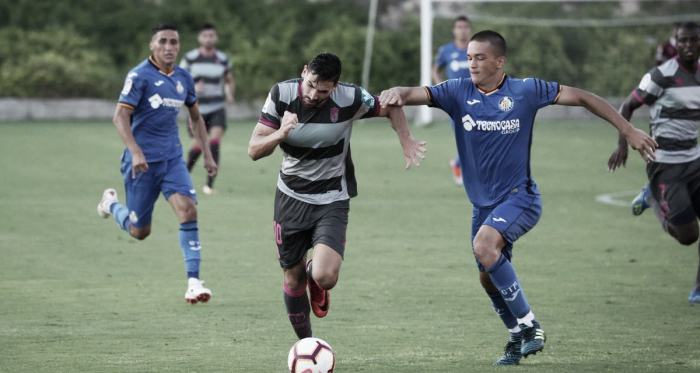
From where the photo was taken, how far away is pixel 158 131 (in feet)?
29.8

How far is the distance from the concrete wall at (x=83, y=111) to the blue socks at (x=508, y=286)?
20947 mm

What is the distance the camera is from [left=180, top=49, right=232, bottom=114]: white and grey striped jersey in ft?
53.4

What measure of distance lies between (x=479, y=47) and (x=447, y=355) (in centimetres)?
196

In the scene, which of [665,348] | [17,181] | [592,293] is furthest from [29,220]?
[665,348]

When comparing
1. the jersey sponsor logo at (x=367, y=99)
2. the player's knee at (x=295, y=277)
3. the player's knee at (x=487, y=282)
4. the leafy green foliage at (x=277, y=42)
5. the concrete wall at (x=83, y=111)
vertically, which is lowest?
the concrete wall at (x=83, y=111)

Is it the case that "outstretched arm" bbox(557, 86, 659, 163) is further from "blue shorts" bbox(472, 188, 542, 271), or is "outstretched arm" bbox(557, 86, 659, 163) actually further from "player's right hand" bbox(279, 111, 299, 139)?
"player's right hand" bbox(279, 111, 299, 139)

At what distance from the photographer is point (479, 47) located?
6.66 metres

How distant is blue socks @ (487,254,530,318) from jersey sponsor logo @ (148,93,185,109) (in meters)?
3.79

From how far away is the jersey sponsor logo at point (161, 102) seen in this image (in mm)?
8969

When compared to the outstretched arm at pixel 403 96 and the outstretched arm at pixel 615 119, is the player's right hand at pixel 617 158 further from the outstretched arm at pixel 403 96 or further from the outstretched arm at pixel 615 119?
the outstretched arm at pixel 403 96

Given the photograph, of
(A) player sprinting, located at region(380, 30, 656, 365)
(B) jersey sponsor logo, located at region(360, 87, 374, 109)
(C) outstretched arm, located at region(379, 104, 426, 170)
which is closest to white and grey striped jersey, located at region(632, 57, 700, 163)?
(A) player sprinting, located at region(380, 30, 656, 365)

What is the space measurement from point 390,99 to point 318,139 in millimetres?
519

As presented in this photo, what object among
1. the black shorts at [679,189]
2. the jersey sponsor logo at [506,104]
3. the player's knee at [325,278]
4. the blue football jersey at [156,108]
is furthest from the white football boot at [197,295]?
the black shorts at [679,189]

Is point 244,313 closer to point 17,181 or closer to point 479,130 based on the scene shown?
point 479,130
